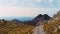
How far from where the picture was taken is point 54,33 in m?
79.8

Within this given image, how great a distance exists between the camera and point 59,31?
81750 millimetres

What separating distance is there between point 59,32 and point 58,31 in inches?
63.0

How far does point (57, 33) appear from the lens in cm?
7931

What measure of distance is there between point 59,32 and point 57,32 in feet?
2.79

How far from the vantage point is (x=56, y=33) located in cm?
7919

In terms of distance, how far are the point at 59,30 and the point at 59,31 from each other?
42.1 inches

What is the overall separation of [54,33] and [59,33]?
2.10 m

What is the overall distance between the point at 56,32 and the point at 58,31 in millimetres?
2068

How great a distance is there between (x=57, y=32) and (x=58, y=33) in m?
1.60

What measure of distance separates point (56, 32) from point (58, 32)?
3.90 feet

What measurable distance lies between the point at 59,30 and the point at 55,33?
166 inches

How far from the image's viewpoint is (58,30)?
82938 mm

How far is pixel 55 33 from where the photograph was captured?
79250 mm

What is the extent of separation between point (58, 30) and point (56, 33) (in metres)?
4.09
